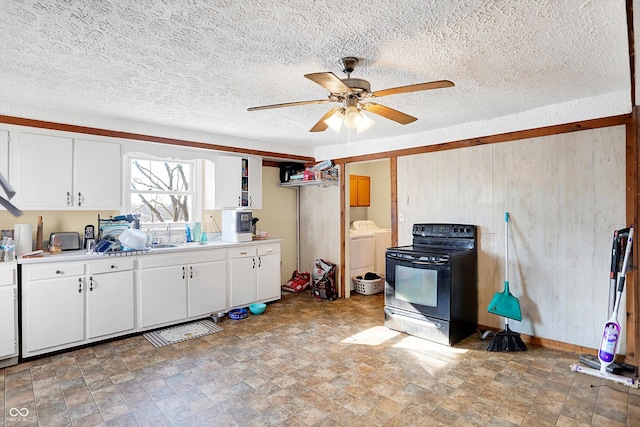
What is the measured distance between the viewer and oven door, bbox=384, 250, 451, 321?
3361 millimetres

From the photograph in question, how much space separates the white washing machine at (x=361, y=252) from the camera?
18.0 ft

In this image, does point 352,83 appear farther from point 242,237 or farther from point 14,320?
point 14,320

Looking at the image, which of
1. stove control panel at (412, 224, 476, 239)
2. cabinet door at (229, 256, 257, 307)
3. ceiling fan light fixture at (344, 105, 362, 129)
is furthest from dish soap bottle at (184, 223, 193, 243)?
ceiling fan light fixture at (344, 105, 362, 129)

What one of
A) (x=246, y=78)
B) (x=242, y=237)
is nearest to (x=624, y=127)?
(x=246, y=78)

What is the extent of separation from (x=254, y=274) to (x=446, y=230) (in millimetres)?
2477

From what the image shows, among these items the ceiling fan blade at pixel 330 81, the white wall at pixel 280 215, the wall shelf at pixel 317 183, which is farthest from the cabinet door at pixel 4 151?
the wall shelf at pixel 317 183

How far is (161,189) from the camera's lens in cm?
439

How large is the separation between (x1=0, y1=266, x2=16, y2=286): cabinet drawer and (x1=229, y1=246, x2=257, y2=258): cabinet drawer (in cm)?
207

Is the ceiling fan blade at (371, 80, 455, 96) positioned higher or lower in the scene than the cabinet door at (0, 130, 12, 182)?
higher

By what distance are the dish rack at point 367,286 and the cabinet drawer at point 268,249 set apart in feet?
4.38

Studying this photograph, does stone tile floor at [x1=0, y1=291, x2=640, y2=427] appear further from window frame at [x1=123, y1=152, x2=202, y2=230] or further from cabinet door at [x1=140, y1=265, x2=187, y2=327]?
window frame at [x1=123, y1=152, x2=202, y2=230]

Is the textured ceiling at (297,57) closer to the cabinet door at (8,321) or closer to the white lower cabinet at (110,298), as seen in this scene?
the white lower cabinet at (110,298)

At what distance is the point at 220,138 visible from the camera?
4.49m

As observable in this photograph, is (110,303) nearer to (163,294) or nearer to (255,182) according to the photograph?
(163,294)
